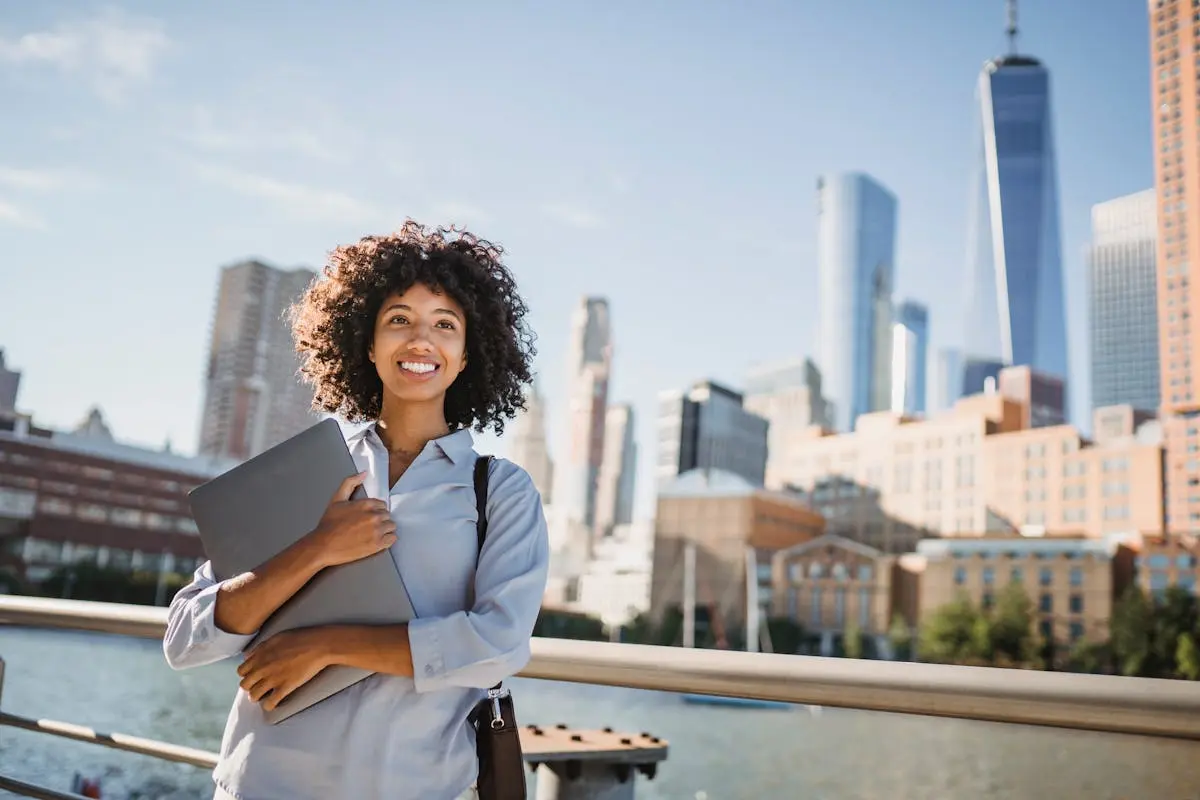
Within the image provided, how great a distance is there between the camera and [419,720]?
4.00 ft

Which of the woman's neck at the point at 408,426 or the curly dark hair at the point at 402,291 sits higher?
the curly dark hair at the point at 402,291

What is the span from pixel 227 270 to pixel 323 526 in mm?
110815

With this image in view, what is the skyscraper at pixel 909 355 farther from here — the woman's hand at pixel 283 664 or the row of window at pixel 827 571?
the woman's hand at pixel 283 664

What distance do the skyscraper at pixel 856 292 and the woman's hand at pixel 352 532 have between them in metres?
150

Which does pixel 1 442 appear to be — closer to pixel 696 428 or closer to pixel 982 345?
pixel 696 428

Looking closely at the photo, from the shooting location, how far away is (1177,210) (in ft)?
219

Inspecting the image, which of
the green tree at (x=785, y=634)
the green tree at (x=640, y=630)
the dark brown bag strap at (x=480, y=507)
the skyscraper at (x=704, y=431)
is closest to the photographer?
the dark brown bag strap at (x=480, y=507)

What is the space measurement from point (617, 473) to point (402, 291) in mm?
145560

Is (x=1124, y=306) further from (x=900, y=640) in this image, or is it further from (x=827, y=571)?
(x=900, y=640)

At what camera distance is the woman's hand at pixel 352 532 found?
121cm

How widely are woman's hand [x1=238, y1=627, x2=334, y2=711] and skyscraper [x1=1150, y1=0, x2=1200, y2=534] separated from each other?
7118 cm

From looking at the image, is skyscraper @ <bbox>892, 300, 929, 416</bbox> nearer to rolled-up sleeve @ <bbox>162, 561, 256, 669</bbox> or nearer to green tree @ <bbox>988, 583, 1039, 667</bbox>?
green tree @ <bbox>988, 583, 1039, 667</bbox>

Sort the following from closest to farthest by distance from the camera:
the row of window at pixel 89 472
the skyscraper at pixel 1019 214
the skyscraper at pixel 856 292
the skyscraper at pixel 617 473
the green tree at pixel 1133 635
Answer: the green tree at pixel 1133 635 → the row of window at pixel 89 472 → the skyscraper at pixel 1019 214 → the skyscraper at pixel 617 473 → the skyscraper at pixel 856 292

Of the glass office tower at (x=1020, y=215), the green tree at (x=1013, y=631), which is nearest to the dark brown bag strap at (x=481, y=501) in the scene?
the green tree at (x=1013, y=631)
